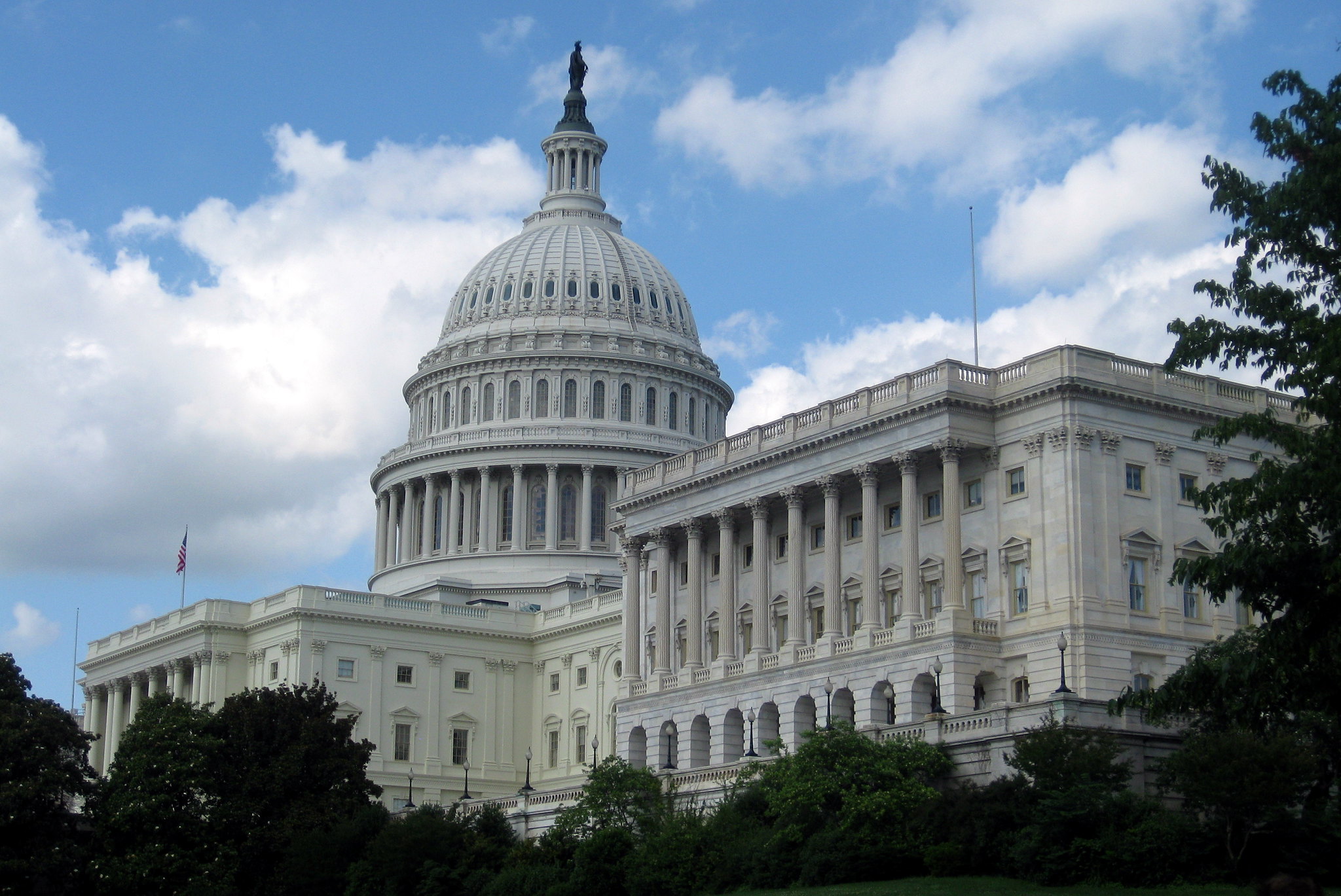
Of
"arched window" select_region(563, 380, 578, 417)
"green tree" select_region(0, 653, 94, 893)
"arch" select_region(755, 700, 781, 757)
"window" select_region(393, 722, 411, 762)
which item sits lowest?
"green tree" select_region(0, 653, 94, 893)

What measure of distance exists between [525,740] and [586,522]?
21.4 metres

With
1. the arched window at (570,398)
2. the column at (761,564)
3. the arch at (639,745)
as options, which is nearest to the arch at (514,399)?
the arched window at (570,398)

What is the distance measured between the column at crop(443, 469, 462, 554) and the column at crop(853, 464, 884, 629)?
213 ft

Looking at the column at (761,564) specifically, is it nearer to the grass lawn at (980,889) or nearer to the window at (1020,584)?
the window at (1020,584)

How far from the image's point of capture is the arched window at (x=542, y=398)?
6014 inches

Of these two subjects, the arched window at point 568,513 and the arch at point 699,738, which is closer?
the arch at point 699,738

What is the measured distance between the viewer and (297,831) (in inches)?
3305

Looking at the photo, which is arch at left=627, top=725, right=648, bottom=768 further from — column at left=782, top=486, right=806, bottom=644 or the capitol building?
column at left=782, top=486, right=806, bottom=644

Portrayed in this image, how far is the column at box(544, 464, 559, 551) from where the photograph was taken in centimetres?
14650

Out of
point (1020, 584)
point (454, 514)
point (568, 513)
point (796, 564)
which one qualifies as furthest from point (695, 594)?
point (454, 514)

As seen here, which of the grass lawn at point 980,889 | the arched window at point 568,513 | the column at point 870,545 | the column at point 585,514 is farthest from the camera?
the arched window at point 568,513

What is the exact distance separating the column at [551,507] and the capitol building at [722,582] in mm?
193

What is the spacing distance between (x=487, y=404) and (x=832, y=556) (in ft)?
226

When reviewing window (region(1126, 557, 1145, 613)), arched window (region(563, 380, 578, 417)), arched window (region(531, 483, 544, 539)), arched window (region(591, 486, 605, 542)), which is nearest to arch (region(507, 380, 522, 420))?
arched window (region(563, 380, 578, 417))
